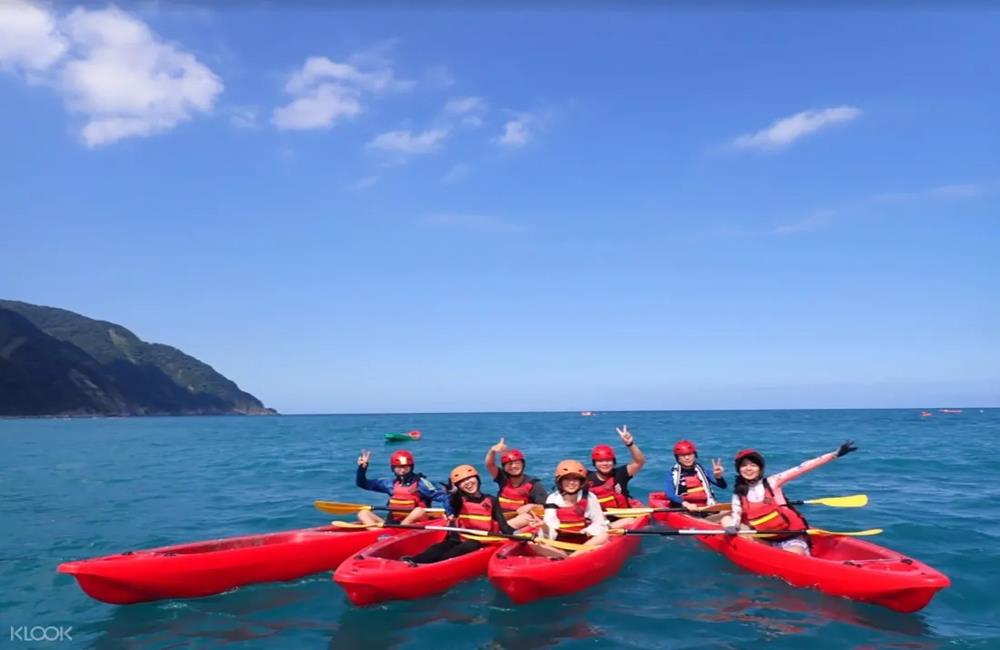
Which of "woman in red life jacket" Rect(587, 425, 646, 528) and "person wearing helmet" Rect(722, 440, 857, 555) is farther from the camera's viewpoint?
"woman in red life jacket" Rect(587, 425, 646, 528)

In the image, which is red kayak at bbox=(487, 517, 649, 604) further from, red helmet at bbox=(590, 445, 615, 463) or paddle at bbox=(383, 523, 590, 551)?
red helmet at bbox=(590, 445, 615, 463)

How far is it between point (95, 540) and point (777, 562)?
11684 millimetres

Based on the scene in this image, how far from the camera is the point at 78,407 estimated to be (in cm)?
9506

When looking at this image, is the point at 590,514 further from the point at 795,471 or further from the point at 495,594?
the point at 795,471

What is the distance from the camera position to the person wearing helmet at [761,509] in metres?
8.91

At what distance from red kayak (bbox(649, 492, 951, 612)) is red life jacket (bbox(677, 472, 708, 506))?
6.86 ft

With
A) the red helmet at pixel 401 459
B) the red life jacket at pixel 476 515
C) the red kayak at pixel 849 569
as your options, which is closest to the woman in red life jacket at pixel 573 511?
the red life jacket at pixel 476 515

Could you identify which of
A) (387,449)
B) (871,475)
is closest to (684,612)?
(871,475)

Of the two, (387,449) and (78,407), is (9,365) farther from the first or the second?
(387,449)

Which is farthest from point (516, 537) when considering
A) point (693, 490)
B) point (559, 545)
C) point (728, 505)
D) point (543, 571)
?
point (693, 490)

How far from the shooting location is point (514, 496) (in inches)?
390

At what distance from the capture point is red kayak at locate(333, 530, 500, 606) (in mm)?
7309

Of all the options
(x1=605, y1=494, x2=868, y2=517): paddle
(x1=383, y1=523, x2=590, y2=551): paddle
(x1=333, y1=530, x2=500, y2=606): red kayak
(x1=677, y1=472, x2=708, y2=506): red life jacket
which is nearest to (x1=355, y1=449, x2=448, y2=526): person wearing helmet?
(x1=333, y1=530, x2=500, y2=606): red kayak

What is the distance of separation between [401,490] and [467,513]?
7.09ft
